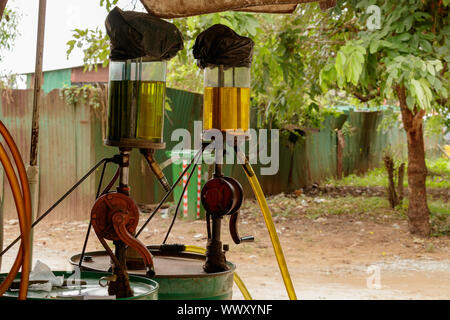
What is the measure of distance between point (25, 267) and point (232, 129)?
4.11ft

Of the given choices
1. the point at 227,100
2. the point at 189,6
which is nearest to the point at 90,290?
the point at 227,100

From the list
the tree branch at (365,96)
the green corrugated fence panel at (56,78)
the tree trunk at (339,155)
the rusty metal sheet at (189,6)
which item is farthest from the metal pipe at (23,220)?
the green corrugated fence panel at (56,78)

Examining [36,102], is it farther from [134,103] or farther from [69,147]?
[69,147]

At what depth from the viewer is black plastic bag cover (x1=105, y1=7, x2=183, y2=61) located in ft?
7.63

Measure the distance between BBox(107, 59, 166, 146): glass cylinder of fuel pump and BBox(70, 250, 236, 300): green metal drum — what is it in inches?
22.4

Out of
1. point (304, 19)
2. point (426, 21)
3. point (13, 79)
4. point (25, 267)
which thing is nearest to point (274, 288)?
point (426, 21)

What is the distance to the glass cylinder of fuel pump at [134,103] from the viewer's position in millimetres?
2326

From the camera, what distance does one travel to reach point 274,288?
5695 millimetres

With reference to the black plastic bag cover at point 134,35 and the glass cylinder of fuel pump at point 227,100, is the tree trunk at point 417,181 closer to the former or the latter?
the glass cylinder of fuel pump at point 227,100

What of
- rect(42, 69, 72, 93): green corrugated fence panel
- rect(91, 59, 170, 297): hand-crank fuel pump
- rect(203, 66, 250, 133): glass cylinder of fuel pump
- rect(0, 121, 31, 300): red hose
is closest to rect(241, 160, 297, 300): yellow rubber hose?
rect(203, 66, 250, 133): glass cylinder of fuel pump

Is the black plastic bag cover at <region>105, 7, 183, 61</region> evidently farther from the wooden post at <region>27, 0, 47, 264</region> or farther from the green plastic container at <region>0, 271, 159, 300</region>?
the green plastic container at <region>0, 271, 159, 300</region>

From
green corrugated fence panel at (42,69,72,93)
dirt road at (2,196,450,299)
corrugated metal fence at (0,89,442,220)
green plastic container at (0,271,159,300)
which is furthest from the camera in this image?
green corrugated fence panel at (42,69,72,93)

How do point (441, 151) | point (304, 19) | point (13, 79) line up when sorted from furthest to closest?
1. point (441, 151)
2. point (13, 79)
3. point (304, 19)

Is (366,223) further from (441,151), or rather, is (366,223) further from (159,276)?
(441,151)
